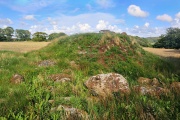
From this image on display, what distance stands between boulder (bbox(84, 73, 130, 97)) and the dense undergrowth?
337mm

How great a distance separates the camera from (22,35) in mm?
108125

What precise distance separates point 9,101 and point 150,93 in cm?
508

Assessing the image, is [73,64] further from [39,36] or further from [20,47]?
[39,36]

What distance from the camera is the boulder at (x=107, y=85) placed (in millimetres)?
8117

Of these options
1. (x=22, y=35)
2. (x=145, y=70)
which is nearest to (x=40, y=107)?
(x=145, y=70)

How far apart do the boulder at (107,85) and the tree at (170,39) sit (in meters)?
55.3

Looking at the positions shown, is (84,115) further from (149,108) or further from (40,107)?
(149,108)

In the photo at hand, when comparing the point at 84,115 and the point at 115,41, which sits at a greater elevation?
the point at 115,41

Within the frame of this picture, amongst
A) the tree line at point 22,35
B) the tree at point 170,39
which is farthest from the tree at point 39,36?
the tree at point 170,39


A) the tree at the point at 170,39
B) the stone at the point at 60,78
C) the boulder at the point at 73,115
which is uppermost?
the tree at the point at 170,39

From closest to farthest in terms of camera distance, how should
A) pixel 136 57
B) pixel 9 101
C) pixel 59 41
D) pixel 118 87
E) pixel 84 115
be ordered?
pixel 84 115, pixel 9 101, pixel 118 87, pixel 136 57, pixel 59 41

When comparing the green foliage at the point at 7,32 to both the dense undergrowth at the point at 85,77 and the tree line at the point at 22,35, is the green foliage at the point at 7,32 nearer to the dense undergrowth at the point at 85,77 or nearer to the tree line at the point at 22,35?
the tree line at the point at 22,35

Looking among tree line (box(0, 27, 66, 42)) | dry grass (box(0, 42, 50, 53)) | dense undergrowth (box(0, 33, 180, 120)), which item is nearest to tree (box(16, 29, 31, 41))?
tree line (box(0, 27, 66, 42))

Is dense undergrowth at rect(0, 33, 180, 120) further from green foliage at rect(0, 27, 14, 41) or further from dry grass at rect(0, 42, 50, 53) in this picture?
green foliage at rect(0, 27, 14, 41)
